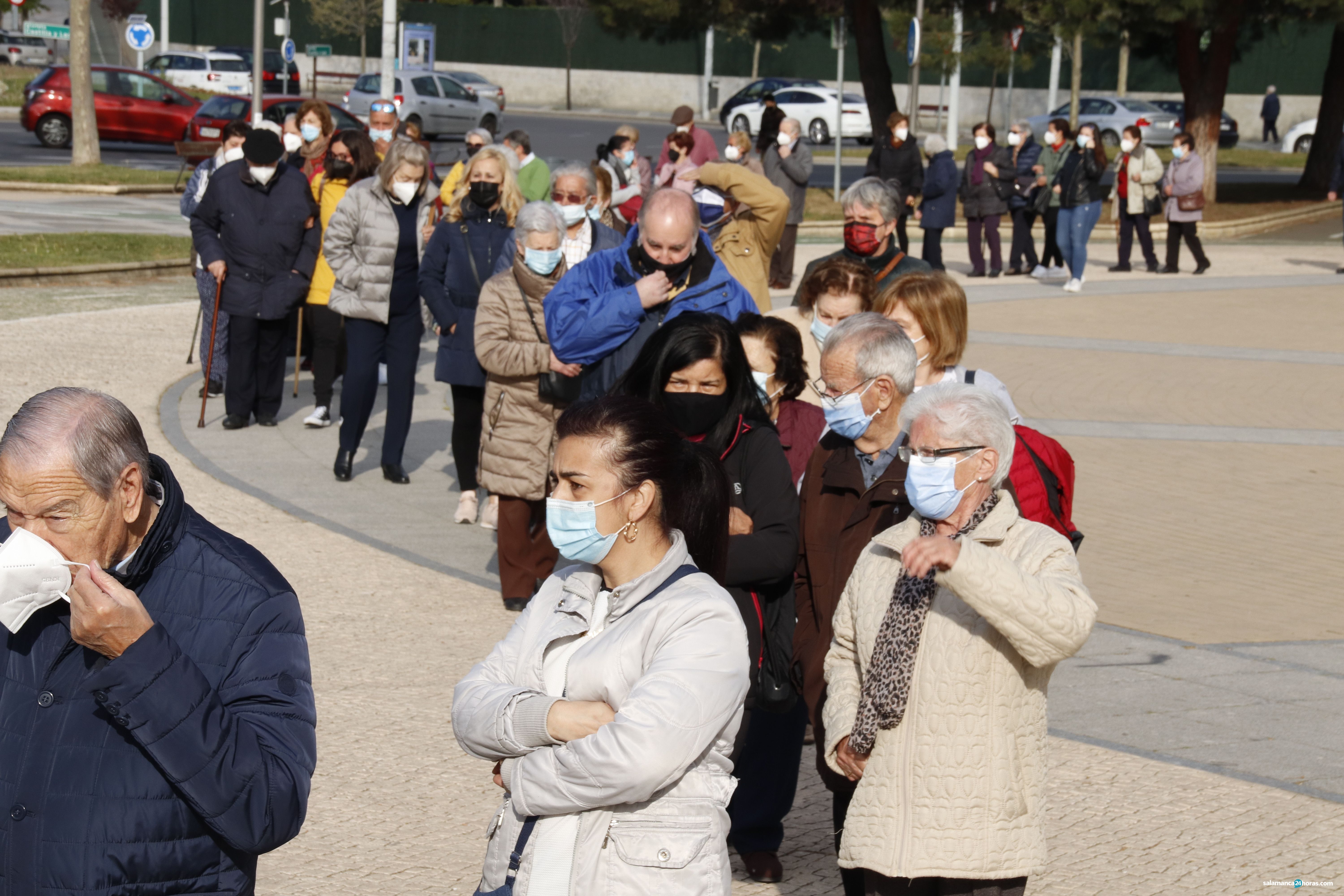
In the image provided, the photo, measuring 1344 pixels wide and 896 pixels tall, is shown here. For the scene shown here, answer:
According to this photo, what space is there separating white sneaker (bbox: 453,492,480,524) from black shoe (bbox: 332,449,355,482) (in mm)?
1055

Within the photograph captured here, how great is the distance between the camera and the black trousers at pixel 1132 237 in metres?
21.6

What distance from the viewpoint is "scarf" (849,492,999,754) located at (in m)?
3.46

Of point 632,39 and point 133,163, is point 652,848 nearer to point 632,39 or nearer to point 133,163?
point 133,163

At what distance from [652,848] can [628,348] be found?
11.6 feet

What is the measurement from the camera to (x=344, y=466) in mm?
9555

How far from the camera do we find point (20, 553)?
252cm

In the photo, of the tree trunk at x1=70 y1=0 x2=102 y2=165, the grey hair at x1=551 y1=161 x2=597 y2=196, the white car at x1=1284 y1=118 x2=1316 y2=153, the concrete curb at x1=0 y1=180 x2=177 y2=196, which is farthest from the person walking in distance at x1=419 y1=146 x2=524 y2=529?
the white car at x1=1284 y1=118 x2=1316 y2=153

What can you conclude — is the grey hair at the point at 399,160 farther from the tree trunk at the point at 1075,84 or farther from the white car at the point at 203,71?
the white car at the point at 203,71

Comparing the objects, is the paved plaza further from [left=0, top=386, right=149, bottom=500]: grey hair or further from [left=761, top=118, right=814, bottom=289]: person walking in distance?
[left=761, top=118, right=814, bottom=289]: person walking in distance

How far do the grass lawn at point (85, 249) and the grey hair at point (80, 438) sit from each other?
15000 mm

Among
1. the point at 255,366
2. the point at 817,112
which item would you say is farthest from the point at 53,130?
the point at 255,366

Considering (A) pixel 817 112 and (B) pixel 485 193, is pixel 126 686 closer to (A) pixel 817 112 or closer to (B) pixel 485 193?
(B) pixel 485 193

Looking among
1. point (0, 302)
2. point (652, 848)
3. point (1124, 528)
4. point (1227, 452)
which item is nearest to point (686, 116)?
point (0, 302)

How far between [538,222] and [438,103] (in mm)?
37400
